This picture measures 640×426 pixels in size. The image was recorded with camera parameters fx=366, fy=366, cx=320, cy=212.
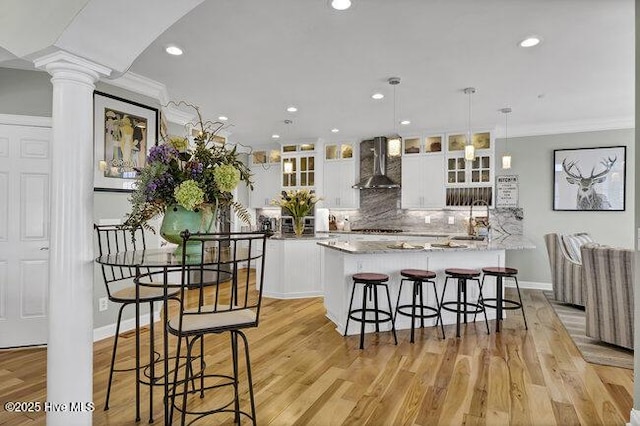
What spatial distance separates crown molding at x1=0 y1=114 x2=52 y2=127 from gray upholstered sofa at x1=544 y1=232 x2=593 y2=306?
6.12 meters

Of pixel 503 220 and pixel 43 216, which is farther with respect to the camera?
pixel 503 220

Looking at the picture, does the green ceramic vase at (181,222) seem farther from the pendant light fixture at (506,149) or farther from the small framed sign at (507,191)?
the small framed sign at (507,191)

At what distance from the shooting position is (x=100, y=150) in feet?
12.3

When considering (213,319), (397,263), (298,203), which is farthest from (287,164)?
(213,319)

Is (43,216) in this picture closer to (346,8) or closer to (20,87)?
(20,87)

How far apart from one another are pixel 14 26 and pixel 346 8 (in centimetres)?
195

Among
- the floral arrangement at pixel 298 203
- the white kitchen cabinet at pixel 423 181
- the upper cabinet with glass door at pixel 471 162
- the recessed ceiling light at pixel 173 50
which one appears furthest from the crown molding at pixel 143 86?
the upper cabinet with glass door at pixel 471 162

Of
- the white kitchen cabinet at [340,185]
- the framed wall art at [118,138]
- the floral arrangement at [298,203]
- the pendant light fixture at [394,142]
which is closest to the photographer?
the framed wall art at [118,138]

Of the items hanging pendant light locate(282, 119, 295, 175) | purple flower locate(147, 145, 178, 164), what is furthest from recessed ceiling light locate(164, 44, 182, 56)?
hanging pendant light locate(282, 119, 295, 175)

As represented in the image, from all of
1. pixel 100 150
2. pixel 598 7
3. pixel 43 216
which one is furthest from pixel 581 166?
pixel 43 216

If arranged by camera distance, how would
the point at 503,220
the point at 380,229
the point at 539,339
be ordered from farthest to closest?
1. the point at 380,229
2. the point at 503,220
3. the point at 539,339

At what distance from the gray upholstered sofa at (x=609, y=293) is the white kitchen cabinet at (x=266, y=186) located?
5.58 meters

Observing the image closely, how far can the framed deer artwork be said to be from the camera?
5.53 meters

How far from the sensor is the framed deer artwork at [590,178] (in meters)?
5.53
